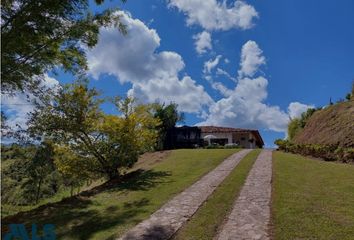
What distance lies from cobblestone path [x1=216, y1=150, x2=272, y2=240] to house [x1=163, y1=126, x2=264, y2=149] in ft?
93.6

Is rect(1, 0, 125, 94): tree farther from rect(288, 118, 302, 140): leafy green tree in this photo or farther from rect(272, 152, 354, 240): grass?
rect(288, 118, 302, 140): leafy green tree

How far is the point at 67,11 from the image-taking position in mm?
8867

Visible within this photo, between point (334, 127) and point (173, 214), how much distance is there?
17.8m

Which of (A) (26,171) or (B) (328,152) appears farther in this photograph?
(A) (26,171)

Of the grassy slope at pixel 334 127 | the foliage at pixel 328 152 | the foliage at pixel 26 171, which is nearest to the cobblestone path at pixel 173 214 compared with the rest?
the foliage at pixel 328 152

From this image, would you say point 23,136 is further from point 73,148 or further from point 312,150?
point 312,150

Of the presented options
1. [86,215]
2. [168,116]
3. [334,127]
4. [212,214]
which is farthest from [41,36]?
[168,116]

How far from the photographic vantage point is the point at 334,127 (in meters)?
23.1

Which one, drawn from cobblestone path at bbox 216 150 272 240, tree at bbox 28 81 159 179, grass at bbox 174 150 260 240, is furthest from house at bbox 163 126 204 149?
cobblestone path at bbox 216 150 272 240

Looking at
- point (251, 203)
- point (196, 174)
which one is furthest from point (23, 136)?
point (251, 203)

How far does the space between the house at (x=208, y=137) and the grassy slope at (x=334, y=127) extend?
16033 millimetres

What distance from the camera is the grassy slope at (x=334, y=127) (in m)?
20.7

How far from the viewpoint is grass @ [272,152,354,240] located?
6.83 meters

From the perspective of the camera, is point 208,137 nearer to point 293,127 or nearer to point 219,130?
point 219,130
